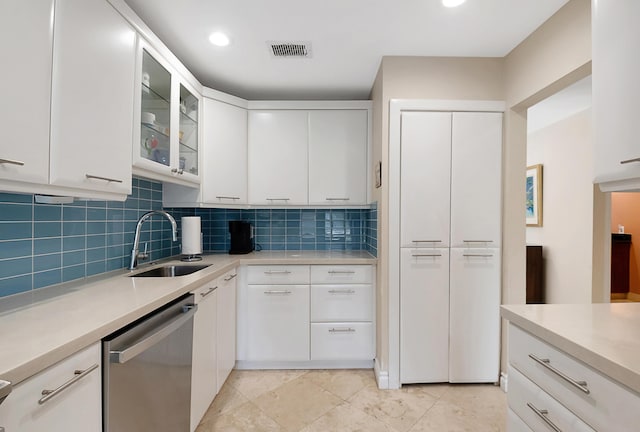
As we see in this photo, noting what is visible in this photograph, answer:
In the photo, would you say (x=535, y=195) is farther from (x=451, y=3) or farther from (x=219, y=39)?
(x=219, y=39)

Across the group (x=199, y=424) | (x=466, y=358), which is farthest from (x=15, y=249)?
(x=466, y=358)

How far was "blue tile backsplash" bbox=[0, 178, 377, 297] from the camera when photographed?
1.22 metres

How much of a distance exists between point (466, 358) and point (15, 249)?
2696 millimetres

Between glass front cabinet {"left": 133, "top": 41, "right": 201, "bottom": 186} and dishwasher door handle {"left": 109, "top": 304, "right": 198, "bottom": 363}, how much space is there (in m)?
0.79

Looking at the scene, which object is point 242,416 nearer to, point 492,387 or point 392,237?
point 392,237

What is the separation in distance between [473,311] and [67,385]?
2275 mm

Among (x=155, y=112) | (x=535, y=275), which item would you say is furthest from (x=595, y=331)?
(x=535, y=275)

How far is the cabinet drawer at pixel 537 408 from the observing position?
82cm

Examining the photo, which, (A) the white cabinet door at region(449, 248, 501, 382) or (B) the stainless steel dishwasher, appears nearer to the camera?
(B) the stainless steel dishwasher

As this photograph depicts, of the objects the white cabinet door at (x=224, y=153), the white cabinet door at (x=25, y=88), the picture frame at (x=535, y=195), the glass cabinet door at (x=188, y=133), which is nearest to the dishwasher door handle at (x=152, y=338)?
the white cabinet door at (x=25, y=88)

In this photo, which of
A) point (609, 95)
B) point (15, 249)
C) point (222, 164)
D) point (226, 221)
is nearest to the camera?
point (609, 95)

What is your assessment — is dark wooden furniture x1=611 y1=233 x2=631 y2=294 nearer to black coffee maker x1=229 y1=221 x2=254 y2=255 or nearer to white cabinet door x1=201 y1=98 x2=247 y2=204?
black coffee maker x1=229 y1=221 x2=254 y2=255

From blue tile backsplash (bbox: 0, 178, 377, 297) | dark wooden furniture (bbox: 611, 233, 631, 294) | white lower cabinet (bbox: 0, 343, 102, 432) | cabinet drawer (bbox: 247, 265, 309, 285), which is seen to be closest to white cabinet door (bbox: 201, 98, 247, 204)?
blue tile backsplash (bbox: 0, 178, 377, 297)

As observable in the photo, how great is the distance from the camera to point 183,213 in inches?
106
